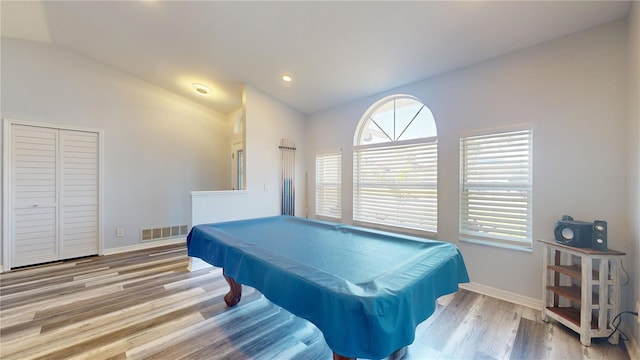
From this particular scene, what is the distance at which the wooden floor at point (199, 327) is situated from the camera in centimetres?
171

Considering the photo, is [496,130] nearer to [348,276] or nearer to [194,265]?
[348,276]

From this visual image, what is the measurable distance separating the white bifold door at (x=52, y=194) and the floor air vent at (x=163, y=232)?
25.1 inches

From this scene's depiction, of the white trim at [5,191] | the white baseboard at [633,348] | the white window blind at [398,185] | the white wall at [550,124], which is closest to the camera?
the white baseboard at [633,348]

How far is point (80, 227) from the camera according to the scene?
373 cm

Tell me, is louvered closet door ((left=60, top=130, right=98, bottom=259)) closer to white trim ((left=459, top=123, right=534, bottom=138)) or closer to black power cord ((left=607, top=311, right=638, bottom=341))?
white trim ((left=459, top=123, right=534, bottom=138))

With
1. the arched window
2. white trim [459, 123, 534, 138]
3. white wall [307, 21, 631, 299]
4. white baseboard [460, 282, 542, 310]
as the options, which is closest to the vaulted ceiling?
white wall [307, 21, 631, 299]

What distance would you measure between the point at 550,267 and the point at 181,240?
5.31m

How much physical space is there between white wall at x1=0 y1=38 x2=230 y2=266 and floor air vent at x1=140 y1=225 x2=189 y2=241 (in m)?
0.09

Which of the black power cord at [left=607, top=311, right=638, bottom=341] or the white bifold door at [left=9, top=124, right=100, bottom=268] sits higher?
the white bifold door at [left=9, top=124, right=100, bottom=268]

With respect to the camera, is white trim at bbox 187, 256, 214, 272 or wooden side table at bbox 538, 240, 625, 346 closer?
wooden side table at bbox 538, 240, 625, 346

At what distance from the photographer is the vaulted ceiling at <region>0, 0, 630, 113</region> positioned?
6.73 ft

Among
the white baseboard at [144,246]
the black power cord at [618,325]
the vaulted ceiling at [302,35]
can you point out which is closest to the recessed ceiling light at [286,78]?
the vaulted ceiling at [302,35]

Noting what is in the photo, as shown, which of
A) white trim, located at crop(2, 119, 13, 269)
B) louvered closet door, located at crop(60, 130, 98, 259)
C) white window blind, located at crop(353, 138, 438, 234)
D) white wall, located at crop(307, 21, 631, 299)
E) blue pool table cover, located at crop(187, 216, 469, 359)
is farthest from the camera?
louvered closet door, located at crop(60, 130, 98, 259)

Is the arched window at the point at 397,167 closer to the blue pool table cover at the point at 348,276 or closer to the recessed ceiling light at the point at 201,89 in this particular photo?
the blue pool table cover at the point at 348,276
